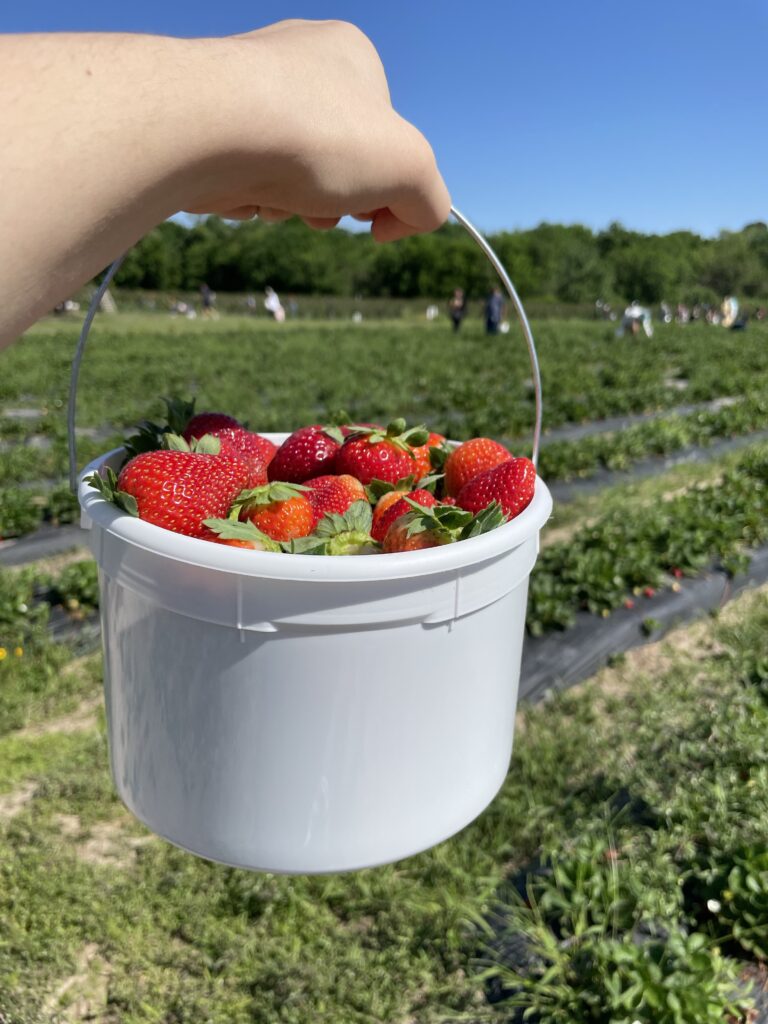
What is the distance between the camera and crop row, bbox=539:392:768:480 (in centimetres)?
582

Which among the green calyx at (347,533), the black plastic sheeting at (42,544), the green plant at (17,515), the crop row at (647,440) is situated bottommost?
the black plastic sheeting at (42,544)

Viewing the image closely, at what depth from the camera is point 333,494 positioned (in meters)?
1.29

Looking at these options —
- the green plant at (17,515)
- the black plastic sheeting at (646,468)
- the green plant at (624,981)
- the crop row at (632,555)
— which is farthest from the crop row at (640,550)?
the green plant at (17,515)

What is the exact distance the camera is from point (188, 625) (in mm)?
956

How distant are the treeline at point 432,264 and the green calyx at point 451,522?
4661 cm

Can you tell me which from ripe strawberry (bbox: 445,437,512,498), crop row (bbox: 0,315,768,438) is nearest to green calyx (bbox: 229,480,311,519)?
ripe strawberry (bbox: 445,437,512,498)

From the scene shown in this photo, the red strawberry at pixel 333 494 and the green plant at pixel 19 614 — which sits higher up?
the red strawberry at pixel 333 494

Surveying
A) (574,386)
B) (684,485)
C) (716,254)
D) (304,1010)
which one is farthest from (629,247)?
(304,1010)

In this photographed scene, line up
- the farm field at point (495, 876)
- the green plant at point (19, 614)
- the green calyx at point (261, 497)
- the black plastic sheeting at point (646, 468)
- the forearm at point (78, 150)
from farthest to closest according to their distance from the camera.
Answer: the black plastic sheeting at point (646, 468), the green plant at point (19, 614), the farm field at point (495, 876), the green calyx at point (261, 497), the forearm at point (78, 150)

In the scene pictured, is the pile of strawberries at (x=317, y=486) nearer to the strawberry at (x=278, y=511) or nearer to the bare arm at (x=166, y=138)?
the strawberry at (x=278, y=511)

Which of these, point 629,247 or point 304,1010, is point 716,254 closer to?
point 629,247

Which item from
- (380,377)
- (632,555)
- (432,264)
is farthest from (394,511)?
(432,264)

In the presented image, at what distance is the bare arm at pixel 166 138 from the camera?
2.31ft

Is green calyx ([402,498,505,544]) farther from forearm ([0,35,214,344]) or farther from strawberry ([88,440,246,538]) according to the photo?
forearm ([0,35,214,344])
